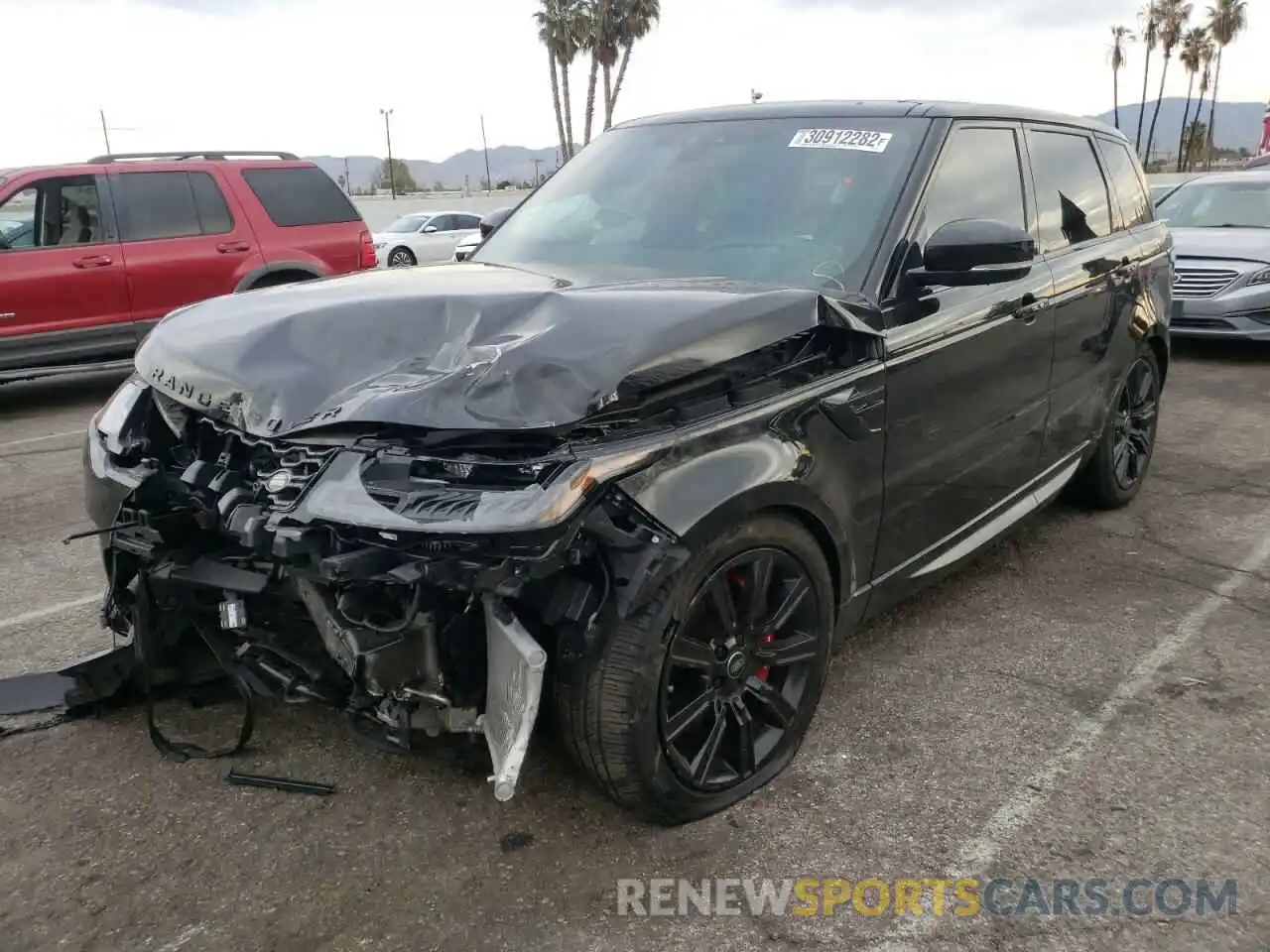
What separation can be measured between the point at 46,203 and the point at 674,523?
817 cm

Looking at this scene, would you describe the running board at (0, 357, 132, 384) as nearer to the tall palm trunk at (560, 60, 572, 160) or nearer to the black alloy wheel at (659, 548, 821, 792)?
the black alloy wheel at (659, 548, 821, 792)

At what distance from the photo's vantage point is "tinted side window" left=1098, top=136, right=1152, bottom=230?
499cm

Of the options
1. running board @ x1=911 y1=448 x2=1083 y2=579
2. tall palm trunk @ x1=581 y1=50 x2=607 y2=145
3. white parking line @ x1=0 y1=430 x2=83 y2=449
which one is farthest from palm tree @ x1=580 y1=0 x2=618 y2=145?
running board @ x1=911 y1=448 x2=1083 y2=579

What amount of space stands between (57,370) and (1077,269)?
25.4 ft

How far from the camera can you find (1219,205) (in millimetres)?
10906

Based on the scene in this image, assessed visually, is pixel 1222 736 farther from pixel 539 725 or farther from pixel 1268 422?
pixel 1268 422

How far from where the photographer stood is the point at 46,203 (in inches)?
337

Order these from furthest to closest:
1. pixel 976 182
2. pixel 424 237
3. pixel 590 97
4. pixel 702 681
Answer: pixel 590 97, pixel 424 237, pixel 976 182, pixel 702 681

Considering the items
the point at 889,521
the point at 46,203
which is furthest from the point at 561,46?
the point at 889,521

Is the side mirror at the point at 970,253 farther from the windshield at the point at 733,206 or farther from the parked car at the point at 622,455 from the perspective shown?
the windshield at the point at 733,206

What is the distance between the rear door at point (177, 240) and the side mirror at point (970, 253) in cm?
743

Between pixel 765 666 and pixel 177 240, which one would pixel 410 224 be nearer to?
pixel 177 240

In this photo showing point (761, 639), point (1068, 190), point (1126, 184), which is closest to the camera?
point (761, 639)

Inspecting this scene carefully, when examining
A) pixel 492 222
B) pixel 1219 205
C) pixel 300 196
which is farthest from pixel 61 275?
pixel 1219 205
